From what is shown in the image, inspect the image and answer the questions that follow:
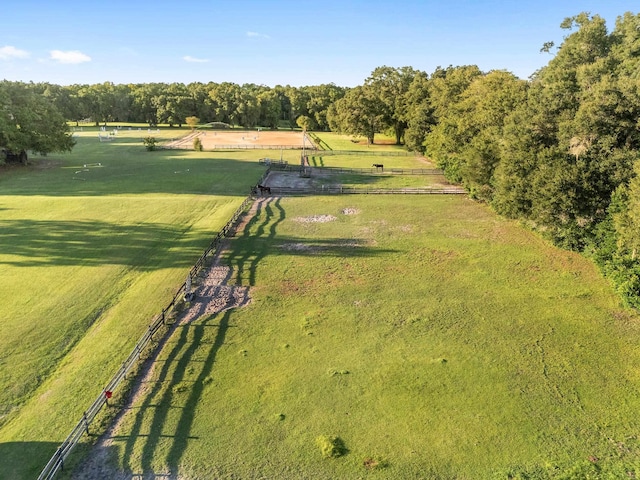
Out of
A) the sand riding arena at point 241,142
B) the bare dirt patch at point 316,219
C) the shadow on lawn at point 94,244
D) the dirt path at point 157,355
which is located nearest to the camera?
the dirt path at point 157,355

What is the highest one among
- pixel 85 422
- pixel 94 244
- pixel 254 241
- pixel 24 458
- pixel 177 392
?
pixel 94 244

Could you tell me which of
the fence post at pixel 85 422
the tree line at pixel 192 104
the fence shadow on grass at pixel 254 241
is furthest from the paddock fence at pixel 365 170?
the tree line at pixel 192 104

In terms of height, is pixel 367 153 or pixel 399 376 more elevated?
pixel 367 153

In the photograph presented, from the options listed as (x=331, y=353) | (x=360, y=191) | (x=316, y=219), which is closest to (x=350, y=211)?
(x=316, y=219)

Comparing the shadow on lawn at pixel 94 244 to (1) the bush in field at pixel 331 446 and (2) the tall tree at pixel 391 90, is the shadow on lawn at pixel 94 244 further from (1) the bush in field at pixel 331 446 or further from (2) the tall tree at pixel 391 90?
(2) the tall tree at pixel 391 90

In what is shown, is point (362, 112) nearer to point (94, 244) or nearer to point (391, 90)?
point (391, 90)

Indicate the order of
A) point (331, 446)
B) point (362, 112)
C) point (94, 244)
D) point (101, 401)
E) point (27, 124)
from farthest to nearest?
point (362, 112), point (27, 124), point (94, 244), point (101, 401), point (331, 446)
